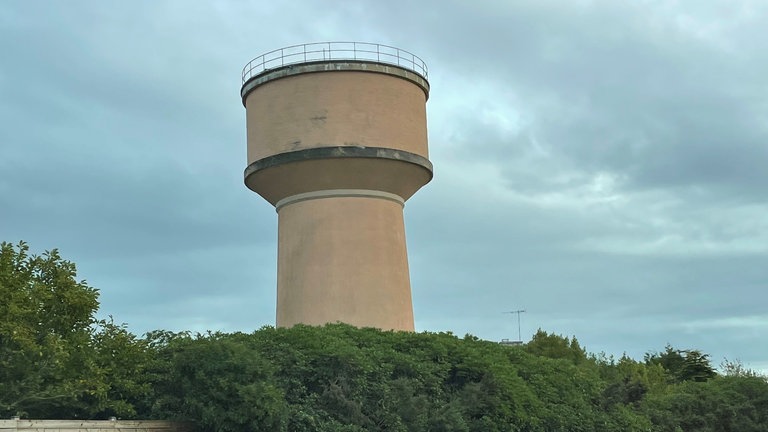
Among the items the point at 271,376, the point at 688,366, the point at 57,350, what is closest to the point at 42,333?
the point at 57,350

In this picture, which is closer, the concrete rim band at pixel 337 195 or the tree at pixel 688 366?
the concrete rim band at pixel 337 195

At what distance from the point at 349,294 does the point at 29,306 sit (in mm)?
9676

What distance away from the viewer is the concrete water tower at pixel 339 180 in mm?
25328

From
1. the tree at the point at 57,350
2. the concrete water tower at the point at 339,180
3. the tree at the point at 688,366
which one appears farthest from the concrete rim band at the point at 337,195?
the tree at the point at 688,366

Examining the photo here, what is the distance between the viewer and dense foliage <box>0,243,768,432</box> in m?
17.2

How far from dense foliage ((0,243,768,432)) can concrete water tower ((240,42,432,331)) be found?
9.27ft

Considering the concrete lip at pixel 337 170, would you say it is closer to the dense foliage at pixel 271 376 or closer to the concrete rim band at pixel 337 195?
the concrete rim band at pixel 337 195

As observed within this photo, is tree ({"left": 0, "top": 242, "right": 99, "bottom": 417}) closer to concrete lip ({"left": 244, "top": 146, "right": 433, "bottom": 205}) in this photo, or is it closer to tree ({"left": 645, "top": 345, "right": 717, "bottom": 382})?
concrete lip ({"left": 244, "top": 146, "right": 433, "bottom": 205})

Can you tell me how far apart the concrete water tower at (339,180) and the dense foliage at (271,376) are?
9.27 feet

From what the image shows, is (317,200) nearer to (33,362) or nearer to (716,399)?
(33,362)

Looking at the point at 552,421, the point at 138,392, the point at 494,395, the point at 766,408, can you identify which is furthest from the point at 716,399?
the point at 138,392

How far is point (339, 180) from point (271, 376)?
26.6 feet

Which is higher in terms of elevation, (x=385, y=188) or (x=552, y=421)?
(x=385, y=188)

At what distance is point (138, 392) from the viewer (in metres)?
18.4
